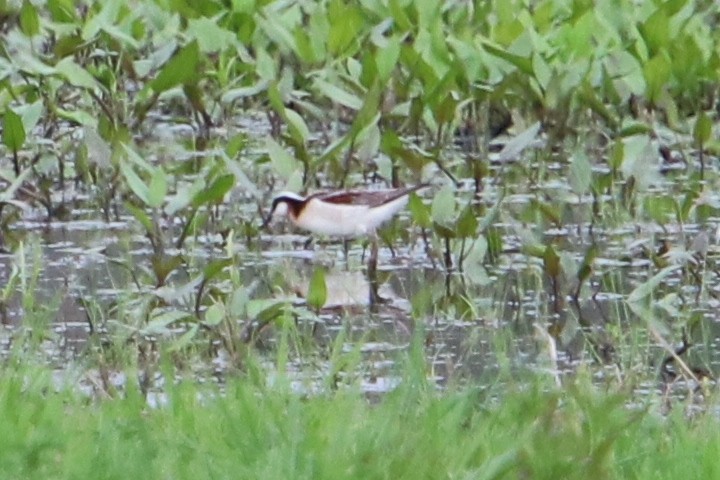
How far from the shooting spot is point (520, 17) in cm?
766

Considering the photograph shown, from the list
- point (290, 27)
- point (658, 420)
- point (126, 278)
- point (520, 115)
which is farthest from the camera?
point (290, 27)

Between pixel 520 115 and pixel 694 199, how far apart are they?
3.62 feet

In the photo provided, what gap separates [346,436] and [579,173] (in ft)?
8.95

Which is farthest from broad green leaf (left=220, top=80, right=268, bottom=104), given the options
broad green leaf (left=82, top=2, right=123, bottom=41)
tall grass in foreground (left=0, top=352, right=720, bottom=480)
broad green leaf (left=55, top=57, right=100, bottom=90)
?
tall grass in foreground (left=0, top=352, right=720, bottom=480)

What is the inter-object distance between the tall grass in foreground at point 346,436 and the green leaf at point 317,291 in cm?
115

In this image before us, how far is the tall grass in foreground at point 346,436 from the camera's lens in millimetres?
3281

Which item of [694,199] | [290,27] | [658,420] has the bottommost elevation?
[658,420]

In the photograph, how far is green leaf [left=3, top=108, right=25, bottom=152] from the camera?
6.28 meters

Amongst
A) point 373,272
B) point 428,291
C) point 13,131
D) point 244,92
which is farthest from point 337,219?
point 244,92

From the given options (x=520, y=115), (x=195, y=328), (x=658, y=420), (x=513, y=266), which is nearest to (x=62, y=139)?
(x=520, y=115)

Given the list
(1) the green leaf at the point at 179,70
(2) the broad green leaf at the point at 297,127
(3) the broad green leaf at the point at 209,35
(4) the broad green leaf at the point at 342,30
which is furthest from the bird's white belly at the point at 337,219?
(3) the broad green leaf at the point at 209,35

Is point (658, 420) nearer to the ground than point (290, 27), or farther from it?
nearer to the ground

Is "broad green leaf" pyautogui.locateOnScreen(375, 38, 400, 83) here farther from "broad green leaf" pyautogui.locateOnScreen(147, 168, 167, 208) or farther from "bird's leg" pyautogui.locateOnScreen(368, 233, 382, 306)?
"broad green leaf" pyautogui.locateOnScreen(147, 168, 167, 208)

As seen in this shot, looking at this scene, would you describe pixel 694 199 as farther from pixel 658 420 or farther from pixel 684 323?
pixel 658 420
